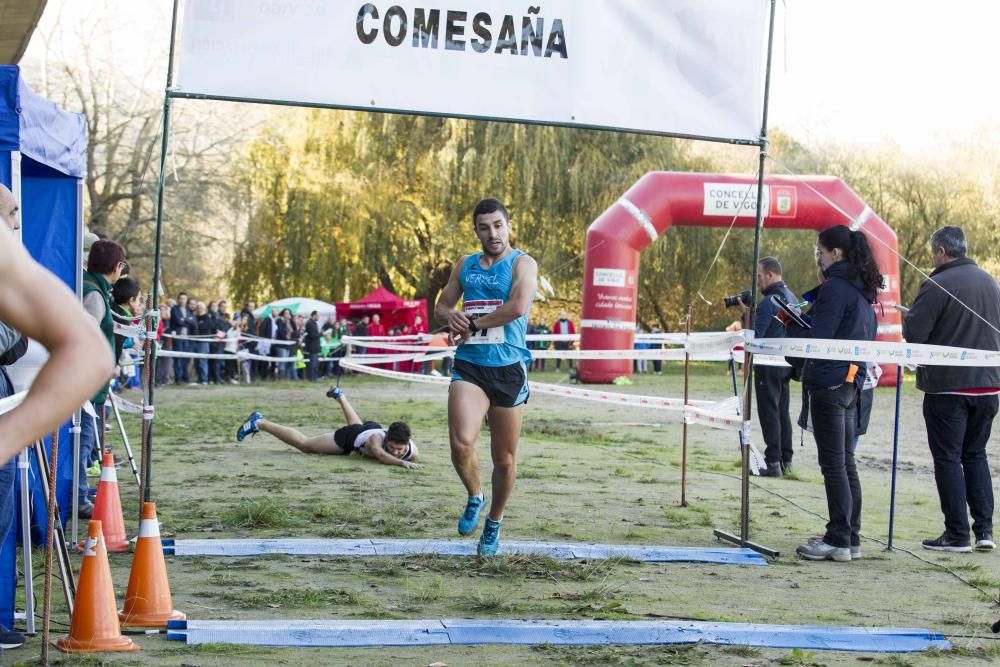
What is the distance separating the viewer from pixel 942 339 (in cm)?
759

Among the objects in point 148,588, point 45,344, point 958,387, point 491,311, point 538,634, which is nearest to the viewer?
point 45,344

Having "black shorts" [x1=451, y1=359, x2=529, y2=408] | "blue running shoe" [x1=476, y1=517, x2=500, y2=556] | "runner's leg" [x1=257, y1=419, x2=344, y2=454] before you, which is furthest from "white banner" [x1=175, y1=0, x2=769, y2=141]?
"runner's leg" [x1=257, y1=419, x2=344, y2=454]

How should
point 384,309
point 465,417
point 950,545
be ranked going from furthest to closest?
point 384,309, point 950,545, point 465,417

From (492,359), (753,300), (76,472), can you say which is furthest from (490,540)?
(76,472)

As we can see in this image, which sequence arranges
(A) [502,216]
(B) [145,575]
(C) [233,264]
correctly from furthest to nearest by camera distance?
(C) [233,264], (A) [502,216], (B) [145,575]

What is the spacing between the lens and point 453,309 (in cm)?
691

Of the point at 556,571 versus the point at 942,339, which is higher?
the point at 942,339

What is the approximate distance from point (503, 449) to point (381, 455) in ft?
15.3

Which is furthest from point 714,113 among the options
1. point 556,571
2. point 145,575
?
point 145,575

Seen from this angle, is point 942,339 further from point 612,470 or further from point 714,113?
point 612,470

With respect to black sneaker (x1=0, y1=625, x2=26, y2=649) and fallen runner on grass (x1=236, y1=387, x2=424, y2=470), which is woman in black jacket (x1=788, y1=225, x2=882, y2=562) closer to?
black sneaker (x1=0, y1=625, x2=26, y2=649)

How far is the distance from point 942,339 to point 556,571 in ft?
10.2

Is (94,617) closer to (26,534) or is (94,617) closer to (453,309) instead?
(26,534)

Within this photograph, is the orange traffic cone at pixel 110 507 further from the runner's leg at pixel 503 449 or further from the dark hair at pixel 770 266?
the dark hair at pixel 770 266
